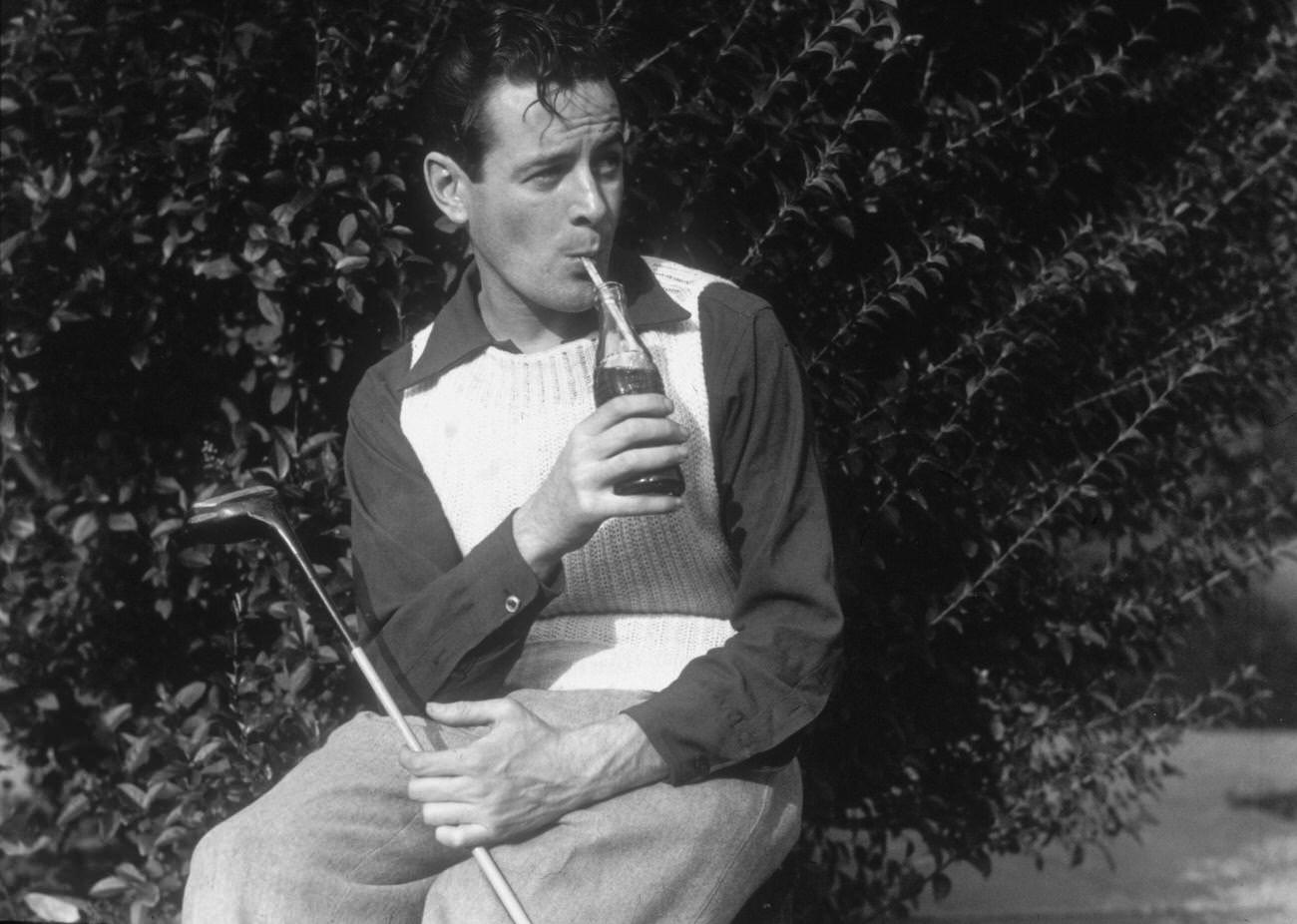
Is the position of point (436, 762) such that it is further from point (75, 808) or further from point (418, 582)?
point (75, 808)

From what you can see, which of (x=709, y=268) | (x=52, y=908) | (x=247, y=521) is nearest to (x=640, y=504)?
(x=247, y=521)

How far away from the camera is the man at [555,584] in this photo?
232 cm

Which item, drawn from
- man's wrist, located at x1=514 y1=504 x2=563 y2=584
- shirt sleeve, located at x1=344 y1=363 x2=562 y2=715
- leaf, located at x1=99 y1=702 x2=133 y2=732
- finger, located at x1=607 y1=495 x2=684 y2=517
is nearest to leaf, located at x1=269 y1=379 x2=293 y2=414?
shirt sleeve, located at x1=344 y1=363 x2=562 y2=715

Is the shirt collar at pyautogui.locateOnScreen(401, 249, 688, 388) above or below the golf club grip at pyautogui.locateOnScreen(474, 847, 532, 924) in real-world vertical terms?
above

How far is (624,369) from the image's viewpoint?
2.34m

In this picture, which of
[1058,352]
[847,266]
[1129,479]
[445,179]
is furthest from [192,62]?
[1129,479]

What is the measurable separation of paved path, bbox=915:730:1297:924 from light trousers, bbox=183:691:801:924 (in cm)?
229

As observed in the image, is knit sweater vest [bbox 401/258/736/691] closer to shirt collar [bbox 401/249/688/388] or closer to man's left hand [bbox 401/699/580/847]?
shirt collar [bbox 401/249/688/388]

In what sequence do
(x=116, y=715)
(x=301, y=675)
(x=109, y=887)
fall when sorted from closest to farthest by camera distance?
(x=301, y=675), (x=109, y=887), (x=116, y=715)

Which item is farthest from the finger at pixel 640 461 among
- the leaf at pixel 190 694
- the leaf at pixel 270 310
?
the leaf at pixel 190 694

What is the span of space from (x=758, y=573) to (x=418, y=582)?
567mm

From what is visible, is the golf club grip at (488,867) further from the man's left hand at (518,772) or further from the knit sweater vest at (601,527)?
the knit sweater vest at (601,527)

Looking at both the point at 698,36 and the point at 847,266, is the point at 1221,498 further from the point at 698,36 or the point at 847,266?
the point at 698,36

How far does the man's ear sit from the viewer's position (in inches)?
111
